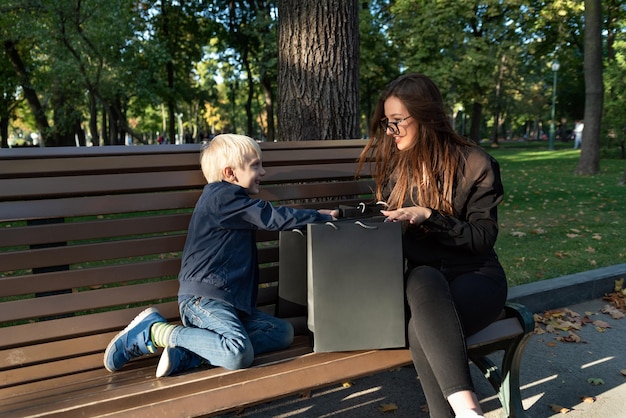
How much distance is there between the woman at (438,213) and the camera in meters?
2.38

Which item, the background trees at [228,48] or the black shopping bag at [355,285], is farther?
the background trees at [228,48]

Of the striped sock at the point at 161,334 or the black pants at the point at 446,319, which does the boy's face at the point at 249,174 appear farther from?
the black pants at the point at 446,319

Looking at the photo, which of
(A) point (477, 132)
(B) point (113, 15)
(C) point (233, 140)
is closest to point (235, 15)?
(B) point (113, 15)

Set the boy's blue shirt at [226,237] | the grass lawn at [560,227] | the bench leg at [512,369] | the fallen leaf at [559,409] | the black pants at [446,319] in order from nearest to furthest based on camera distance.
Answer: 1. the black pants at [446,319]
2. the boy's blue shirt at [226,237]
3. the bench leg at [512,369]
4. the fallen leaf at [559,409]
5. the grass lawn at [560,227]

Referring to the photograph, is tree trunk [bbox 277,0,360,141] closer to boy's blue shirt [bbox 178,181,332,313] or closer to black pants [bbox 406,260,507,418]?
boy's blue shirt [bbox 178,181,332,313]

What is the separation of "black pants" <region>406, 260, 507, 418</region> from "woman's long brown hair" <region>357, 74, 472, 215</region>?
375mm

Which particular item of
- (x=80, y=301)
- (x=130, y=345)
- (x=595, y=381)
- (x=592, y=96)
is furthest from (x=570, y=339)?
(x=592, y=96)

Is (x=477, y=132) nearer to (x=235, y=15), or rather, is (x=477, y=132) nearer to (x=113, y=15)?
(x=235, y=15)

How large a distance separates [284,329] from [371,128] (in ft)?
3.86

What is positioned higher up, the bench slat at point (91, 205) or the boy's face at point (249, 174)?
the boy's face at point (249, 174)

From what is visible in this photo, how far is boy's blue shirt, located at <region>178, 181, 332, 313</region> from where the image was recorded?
247 centimetres

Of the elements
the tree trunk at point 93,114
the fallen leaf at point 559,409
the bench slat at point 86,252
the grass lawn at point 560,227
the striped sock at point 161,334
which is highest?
the tree trunk at point 93,114

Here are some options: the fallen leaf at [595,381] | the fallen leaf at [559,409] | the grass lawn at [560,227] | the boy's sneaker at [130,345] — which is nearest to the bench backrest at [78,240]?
the boy's sneaker at [130,345]

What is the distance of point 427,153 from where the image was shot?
2713 mm
